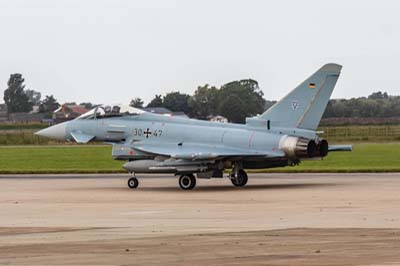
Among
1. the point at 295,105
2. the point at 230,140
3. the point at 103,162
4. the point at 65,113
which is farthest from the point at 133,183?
the point at 65,113

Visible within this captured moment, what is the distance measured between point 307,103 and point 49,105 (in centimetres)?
13281

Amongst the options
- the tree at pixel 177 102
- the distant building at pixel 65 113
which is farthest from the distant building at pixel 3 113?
the tree at pixel 177 102

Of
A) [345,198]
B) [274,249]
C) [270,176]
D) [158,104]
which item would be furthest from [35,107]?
[274,249]

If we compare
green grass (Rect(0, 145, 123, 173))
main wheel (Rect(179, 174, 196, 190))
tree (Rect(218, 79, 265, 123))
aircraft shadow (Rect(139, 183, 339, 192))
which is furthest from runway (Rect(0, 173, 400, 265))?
tree (Rect(218, 79, 265, 123))

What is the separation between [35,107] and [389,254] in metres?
179

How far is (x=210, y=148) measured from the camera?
37500mm

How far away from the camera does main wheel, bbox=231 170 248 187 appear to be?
1510 inches

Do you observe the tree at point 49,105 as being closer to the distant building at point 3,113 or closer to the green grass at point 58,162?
the distant building at point 3,113

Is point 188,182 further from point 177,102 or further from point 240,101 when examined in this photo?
point 177,102

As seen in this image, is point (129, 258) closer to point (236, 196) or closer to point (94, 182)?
point (236, 196)

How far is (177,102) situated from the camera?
333ft

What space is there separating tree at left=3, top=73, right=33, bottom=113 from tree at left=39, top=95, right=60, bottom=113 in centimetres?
829

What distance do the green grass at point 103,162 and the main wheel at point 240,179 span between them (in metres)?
10.7

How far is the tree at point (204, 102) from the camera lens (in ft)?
301
